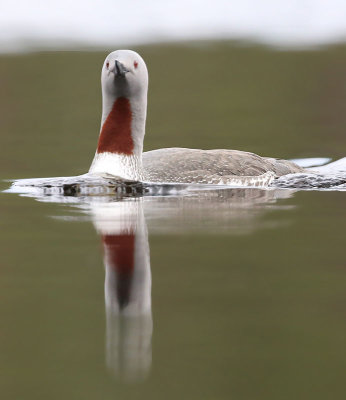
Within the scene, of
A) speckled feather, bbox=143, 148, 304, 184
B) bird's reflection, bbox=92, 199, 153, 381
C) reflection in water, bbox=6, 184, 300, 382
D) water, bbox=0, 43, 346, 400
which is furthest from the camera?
speckled feather, bbox=143, 148, 304, 184

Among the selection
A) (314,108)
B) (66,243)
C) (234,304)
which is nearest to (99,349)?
(234,304)

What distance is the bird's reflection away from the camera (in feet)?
11.8

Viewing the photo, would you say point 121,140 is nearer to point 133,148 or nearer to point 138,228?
point 133,148

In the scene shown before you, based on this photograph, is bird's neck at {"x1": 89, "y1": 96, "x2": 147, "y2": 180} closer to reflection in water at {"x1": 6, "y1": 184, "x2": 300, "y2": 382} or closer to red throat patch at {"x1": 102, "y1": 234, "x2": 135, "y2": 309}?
reflection in water at {"x1": 6, "y1": 184, "x2": 300, "y2": 382}

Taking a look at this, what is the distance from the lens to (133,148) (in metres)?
8.67

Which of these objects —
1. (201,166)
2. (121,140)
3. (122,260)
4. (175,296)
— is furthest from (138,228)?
(201,166)

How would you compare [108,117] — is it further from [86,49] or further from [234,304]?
[86,49]

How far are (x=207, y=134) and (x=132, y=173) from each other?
6.96 metres

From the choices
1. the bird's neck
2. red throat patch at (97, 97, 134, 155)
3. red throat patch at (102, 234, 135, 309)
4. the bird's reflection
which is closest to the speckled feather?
the bird's neck

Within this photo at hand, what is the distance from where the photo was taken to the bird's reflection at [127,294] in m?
3.60

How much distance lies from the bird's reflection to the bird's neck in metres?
1.73

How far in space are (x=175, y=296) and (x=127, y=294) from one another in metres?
0.22

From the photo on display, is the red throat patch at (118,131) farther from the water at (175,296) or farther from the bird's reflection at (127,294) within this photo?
the bird's reflection at (127,294)

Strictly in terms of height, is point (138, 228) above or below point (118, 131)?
below
